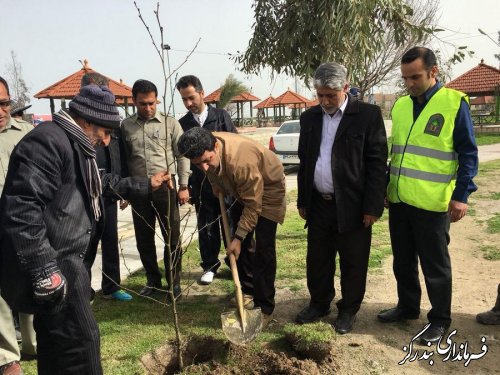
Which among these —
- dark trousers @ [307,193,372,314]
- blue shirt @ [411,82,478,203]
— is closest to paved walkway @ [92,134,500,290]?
dark trousers @ [307,193,372,314]

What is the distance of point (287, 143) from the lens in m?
11.8

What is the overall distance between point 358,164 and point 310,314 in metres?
1.27

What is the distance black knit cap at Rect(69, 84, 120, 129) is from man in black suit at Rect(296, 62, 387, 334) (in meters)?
1.45

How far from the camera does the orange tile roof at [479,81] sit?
22.3 meters

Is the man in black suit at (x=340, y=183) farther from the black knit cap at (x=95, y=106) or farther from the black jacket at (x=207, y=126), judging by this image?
the black knit cap at (x=95, y=106)

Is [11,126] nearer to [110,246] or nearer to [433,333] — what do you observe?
[110,246]

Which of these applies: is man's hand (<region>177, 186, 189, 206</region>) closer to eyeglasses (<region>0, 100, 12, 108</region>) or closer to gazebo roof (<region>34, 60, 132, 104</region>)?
eyeglasses (<region>0, 100, 12, 108</region>)

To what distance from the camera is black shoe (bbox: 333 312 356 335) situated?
3198 millimetres

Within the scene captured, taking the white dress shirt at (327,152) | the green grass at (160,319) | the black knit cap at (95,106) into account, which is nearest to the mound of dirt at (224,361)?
the green grass at (160,319)

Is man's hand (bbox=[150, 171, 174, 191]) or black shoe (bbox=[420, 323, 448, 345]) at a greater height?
man's hand (bbox=[150, 171, 174, 191])

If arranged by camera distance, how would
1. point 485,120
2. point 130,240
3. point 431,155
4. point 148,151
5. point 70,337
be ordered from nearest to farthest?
point 70,337, point 431,155, point 148,151, point 130,240, point 485,120

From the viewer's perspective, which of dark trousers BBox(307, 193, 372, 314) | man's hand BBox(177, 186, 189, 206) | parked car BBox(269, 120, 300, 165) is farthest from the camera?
parked car BBox(269, 120, 300, 165)

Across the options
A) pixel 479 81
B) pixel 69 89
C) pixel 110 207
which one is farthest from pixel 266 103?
pixel 110 207

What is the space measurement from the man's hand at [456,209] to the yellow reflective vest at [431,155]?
4 centimetres
